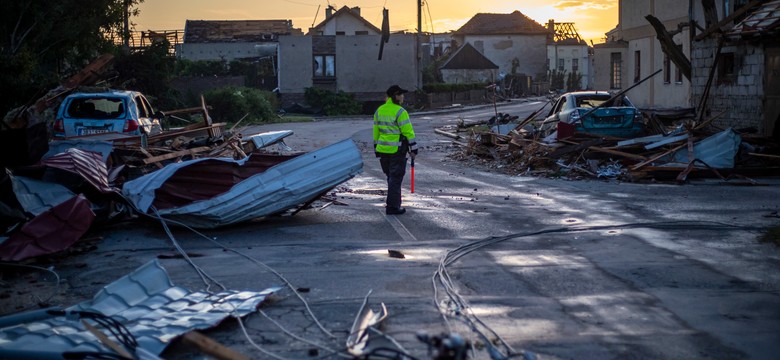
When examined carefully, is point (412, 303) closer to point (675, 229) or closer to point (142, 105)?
point (675, 229)

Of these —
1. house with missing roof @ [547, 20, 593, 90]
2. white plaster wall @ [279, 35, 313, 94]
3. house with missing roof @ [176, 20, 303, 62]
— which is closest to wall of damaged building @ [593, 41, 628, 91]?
white plaster wall @ [279, 35, 313, 94]

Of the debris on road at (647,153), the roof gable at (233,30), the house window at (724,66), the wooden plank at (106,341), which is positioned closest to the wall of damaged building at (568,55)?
the roof gable at (233,30)

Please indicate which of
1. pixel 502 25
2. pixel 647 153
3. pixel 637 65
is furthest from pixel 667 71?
pixel 502 25

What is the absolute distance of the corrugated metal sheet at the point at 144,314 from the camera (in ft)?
18.5

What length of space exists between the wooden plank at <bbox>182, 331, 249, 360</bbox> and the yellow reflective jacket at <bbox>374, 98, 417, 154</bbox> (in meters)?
7.13

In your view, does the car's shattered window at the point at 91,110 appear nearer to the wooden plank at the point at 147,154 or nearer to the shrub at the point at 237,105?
the wooden plank at the point at 147,154

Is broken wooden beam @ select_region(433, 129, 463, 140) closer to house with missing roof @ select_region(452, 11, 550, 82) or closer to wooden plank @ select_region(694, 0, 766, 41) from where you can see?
wooden plank @ select_region(694, 0, 766, 41)

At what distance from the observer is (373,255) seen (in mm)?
9328

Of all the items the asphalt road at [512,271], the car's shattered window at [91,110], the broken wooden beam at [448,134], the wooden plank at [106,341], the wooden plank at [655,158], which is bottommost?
the asphalt road at [512,271]

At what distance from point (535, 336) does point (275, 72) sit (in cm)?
5755

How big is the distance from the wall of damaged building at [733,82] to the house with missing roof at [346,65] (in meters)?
32.9

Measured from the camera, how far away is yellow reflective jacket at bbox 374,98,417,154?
12375mm

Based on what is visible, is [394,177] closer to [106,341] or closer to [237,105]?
[106,341]

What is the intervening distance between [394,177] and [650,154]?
7417 millimetres
